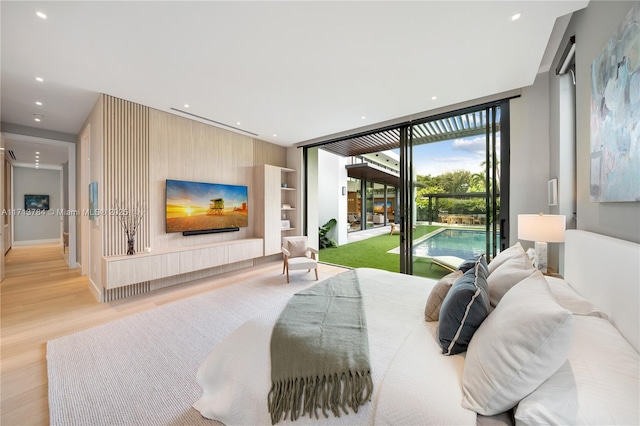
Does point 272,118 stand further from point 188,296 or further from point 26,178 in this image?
point 26,178

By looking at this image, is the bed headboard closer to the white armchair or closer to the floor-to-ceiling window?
→ the floor-to-ceiling window

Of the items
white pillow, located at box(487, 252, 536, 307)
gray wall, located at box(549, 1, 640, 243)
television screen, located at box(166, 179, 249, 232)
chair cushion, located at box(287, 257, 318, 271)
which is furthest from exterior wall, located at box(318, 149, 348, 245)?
white pillow, located at box(487, 252, 536, 307)

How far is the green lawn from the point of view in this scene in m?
4.03

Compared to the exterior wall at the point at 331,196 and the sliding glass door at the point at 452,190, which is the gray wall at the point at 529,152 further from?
the exterior wall at the point at 331,196

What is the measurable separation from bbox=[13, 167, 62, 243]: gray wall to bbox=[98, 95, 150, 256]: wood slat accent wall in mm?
6884

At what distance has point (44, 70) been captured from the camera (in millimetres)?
2580

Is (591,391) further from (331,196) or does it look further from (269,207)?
(331,196)

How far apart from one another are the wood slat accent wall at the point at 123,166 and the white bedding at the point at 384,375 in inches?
117

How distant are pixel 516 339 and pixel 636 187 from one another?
3.44 ft

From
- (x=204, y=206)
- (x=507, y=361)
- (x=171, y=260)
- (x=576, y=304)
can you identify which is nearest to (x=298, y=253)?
(x=204, y=206)

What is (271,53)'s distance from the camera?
2.31 meters

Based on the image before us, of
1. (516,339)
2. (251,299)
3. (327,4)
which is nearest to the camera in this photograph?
(516,339)

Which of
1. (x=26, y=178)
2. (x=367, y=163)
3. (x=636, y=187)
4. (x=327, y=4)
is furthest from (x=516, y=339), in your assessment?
(x=26, y=178)

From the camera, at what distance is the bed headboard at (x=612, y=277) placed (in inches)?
39.6
